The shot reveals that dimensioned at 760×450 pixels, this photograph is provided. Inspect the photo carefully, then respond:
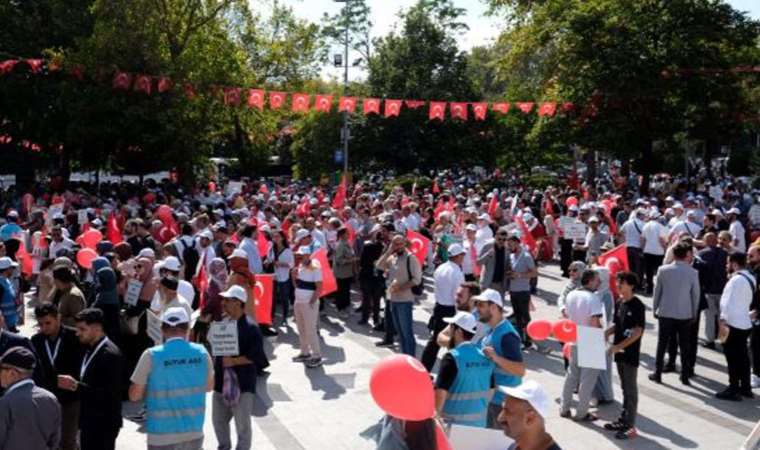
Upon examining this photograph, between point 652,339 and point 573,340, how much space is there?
442 cm

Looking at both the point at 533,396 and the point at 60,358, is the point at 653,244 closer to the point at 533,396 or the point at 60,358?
the point at 60,358

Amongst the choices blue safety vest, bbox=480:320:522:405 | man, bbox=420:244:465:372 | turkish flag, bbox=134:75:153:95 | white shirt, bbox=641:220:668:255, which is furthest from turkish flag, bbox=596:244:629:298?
turkish flag, bbox=134:75:153:95

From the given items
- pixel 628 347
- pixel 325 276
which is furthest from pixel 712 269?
pixel 325 276

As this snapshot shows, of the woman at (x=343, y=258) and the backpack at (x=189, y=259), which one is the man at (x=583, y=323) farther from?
the backpack at (x=189, y=259)

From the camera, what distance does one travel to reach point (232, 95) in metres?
24.6

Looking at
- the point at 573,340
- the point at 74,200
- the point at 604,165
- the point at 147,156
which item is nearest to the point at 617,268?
the point at 573,340

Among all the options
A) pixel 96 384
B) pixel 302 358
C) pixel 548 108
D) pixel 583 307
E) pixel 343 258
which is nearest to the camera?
pixel 96 384

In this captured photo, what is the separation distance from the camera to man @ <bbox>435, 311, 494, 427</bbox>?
19.0 ft

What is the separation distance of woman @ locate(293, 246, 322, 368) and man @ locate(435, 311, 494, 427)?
5.24 m

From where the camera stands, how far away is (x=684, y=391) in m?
10.0

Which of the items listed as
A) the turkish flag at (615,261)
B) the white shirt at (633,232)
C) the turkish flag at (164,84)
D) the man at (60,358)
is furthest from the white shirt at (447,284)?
the turkish flag at (164,84)

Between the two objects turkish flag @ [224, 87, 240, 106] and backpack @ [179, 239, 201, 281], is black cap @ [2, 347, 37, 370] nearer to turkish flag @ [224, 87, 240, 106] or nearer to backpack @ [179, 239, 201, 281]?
backpack @ [179, 239, 201, 281]

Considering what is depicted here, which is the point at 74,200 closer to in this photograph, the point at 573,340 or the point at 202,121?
the point at 202,121

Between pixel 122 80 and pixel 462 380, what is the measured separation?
64.9ft
